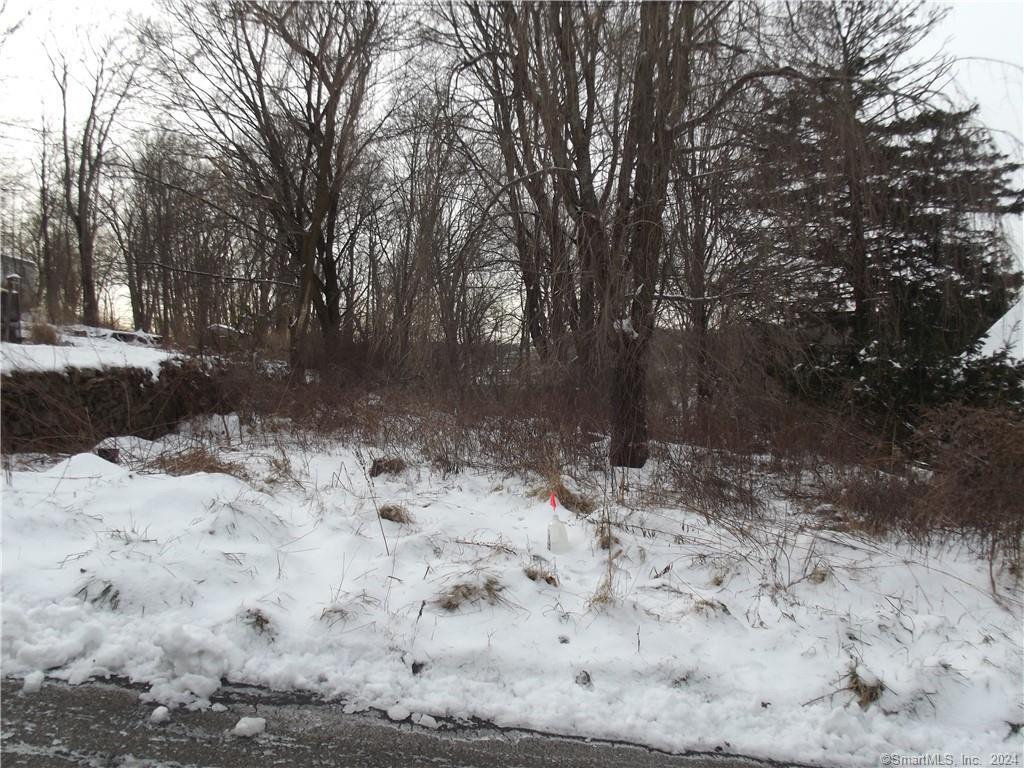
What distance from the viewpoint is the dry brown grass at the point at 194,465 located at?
17.5ft

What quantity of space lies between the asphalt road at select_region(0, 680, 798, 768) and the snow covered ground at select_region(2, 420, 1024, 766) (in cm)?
9

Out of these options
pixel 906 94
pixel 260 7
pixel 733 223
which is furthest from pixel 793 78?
pixel 260 7

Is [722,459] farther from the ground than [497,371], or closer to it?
closer to it

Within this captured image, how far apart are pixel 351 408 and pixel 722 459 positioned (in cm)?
604

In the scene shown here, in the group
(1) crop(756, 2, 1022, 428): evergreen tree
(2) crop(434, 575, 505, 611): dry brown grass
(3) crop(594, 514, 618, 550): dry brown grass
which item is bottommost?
(2) crop(434, 575, 505, 611): dry brown grass

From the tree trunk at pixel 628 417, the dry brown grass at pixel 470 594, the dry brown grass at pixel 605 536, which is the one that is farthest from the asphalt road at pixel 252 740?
the tree trunk at pixel 628 417

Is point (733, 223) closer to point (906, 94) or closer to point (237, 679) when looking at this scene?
point (906, 94)

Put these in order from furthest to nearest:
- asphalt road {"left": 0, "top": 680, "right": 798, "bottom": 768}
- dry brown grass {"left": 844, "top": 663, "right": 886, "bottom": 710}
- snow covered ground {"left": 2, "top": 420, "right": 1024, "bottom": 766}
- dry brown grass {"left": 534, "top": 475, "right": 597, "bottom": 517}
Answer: dry brown grass {"left": 534, "top": 475, "right": 597, "bottom": 517} → dry brown grass {"left": 844, "top": 663, "right": 886, "bottom": 710} → snow covered ground {"left": 2, "top": 420, "right": 1024, "bottom": 766} → asphalt road {"left": 0, "top": 680, "right": 798, "bottom": 768}

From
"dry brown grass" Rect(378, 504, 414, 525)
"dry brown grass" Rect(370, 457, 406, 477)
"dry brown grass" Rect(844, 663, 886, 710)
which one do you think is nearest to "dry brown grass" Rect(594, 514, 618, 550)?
"dry brown grass" Rect(378, 504, 414, 525)

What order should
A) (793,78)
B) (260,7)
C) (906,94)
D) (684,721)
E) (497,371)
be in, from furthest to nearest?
(260,7) < (497,371) < (793,78) < (906,94) < (684,721)

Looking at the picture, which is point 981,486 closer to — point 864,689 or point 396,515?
point 864,689

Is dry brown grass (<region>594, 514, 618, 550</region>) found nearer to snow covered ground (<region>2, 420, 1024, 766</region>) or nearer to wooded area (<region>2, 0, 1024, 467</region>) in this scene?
snow covered ground (<region>2, 420, 1024, 766</region>)

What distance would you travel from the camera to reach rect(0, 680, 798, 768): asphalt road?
2.13m

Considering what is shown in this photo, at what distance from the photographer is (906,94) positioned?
5.68 meters
